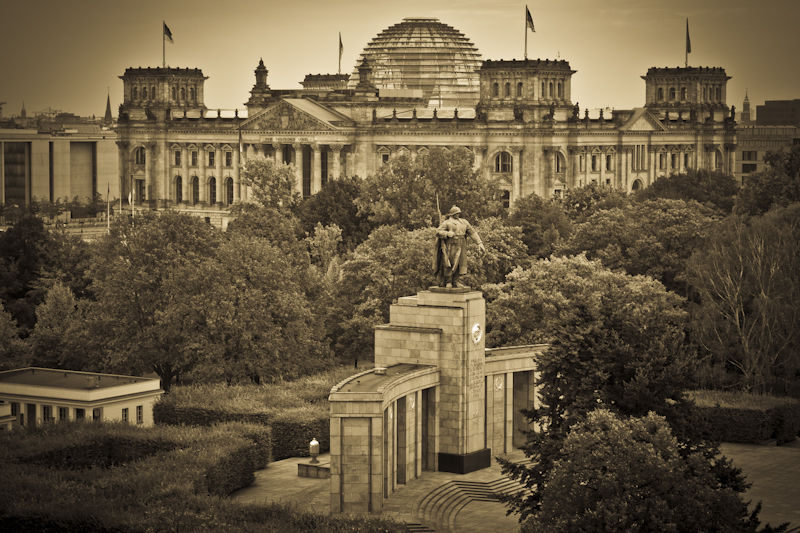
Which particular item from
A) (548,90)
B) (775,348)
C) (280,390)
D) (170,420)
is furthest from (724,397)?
(548,90)

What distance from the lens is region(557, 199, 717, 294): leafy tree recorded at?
95.4 m

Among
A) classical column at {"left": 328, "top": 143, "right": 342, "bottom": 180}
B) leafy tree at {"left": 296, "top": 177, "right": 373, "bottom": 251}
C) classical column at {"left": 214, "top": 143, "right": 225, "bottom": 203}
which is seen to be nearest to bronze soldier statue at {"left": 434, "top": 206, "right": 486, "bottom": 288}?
leafy tree at {"left": 296, "top": 177, "right": 373, "bottom": 251}

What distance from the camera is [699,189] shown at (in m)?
140

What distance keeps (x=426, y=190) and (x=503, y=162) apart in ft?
180

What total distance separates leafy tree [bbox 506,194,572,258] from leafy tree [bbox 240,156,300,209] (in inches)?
1083

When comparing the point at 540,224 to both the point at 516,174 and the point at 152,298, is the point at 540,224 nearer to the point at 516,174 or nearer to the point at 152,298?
the point at 152,298

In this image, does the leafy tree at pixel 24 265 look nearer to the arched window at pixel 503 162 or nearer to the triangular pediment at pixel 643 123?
the arched window at pixel 503 162

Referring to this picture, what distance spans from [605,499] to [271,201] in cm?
10261

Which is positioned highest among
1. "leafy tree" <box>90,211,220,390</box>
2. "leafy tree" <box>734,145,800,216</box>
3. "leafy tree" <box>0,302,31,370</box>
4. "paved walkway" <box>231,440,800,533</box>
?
"leafy tree" <box>734,145,800,216</box>

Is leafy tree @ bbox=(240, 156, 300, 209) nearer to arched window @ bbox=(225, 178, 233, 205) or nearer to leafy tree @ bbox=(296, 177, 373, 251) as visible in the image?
leafy tree @ bbox=(296, 177, 373, 251)

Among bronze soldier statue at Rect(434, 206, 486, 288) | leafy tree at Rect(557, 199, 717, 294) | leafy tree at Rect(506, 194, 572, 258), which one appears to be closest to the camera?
bronze soldier statue at Rect(434, 206, 486, 288)

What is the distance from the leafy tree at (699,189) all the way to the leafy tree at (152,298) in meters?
60.7

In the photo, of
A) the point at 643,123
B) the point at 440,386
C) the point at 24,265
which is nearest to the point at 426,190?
the point at 24,265

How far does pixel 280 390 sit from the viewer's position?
66750 mm
